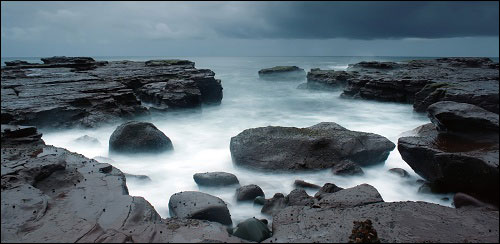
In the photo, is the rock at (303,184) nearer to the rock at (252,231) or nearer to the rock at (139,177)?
the rock at (252,231)

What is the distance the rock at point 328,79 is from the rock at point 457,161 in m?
20.2

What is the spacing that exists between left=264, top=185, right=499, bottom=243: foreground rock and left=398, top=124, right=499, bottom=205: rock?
0.85 metres

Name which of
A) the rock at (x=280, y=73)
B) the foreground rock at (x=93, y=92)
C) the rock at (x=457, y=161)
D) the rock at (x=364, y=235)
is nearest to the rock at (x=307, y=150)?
the rock at (x=457, y=161)

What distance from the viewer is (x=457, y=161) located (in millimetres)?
6512

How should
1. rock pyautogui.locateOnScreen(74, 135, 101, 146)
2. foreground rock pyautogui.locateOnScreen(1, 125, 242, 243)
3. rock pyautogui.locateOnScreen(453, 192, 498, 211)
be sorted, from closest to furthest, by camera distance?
1. foreground rock pyautogui.locateOnScreen(1, 125, 242, 243)
2. rock pyautogui.locateOnScreen(453, 192, 498, 211)
3. rock pyautogui.locateOnScreen(74, 135, 101, 146)

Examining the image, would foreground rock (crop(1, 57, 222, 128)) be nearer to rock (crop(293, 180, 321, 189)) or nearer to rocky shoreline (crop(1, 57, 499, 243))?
rocky shoreline (crop(1, 57, 499, 243))

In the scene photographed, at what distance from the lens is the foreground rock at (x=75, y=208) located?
15.0ft

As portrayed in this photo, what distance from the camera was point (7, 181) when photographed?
591cm

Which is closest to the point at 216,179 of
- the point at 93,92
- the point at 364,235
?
the point at 364,235

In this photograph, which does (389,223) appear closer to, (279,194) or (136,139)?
(279,194)

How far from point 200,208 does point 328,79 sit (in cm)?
2611

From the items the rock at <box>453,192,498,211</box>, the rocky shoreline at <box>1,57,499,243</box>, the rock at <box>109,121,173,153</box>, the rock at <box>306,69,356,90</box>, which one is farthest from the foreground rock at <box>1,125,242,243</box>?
the rock at <box>306,69,356,90</box>

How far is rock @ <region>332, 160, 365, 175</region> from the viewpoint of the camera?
8.62 meters

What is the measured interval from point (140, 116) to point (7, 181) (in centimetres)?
1076
